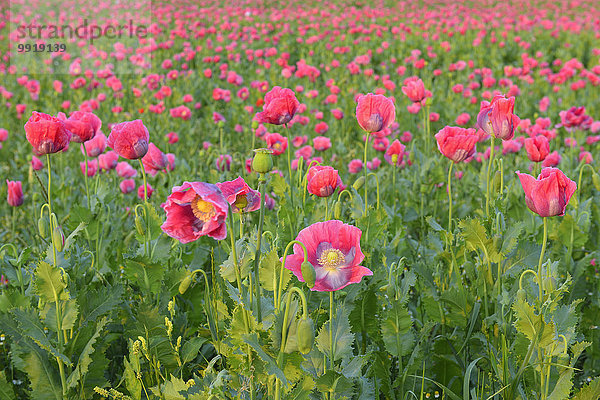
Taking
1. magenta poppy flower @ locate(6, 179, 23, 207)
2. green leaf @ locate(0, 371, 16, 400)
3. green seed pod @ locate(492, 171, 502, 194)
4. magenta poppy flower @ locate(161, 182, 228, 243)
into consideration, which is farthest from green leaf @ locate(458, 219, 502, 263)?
magenta poppy flower @ locate(6, 179, 23, 207)

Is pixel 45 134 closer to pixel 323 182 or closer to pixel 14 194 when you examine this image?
pixel 14 194

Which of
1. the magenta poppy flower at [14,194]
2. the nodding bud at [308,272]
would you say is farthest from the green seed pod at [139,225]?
the magenta poppy flower at [14,194]

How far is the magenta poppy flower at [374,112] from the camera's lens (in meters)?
2.24

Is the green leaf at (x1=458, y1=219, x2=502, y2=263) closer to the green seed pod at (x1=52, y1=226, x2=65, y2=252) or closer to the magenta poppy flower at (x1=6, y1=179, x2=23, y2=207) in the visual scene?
the green seed pod at (x1=52, y1=226, x2=65, y2=252)

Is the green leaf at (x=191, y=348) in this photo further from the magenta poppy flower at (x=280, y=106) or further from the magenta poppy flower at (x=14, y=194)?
the magenta poppy flower at (x=14, y=194)

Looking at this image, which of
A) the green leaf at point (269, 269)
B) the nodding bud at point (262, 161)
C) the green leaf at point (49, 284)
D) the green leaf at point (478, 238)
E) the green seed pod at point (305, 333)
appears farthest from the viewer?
the green leaf at point (478, 238)

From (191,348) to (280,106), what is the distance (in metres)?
0.91

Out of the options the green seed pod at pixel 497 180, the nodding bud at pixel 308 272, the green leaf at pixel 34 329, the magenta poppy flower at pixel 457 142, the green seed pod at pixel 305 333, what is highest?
the nodding bud at pixel 308 272

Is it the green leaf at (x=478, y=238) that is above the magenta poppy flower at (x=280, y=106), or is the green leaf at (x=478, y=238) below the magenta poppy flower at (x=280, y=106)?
below

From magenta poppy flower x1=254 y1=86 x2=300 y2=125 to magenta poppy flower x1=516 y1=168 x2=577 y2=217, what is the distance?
0.96 metres

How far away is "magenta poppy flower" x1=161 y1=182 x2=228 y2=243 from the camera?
128cm

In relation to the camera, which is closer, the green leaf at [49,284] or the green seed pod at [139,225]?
the green leaf at [49,284]

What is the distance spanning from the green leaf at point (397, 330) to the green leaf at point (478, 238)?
1.14ft

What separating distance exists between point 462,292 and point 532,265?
289 mm
